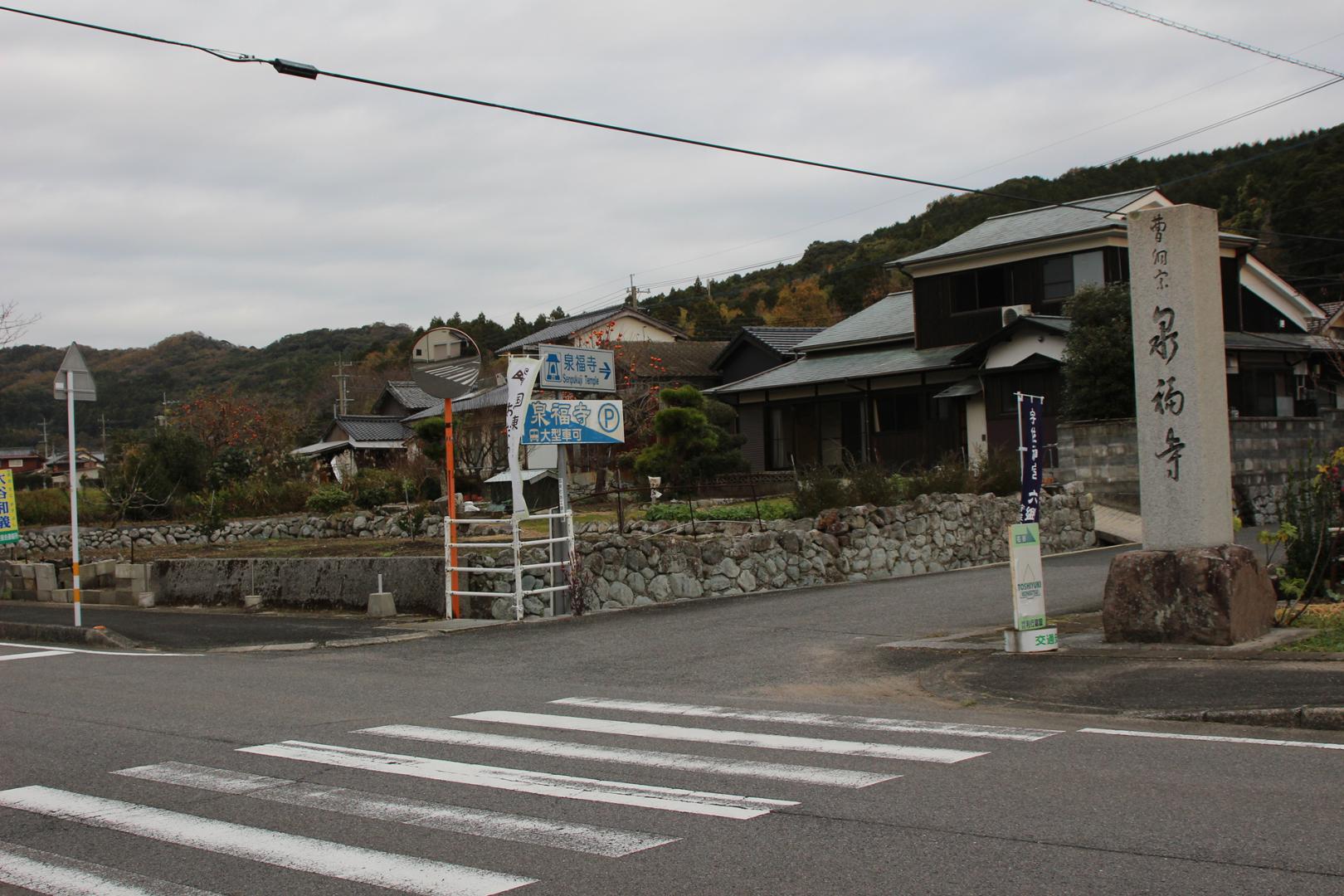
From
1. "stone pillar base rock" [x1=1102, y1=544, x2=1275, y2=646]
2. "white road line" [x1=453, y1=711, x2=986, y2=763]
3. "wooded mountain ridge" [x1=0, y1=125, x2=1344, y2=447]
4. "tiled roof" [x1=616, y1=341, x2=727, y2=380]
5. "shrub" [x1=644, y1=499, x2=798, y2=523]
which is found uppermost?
"wooded mountain ridge" [x1=0, y1=125, x2=1344, y2=447]

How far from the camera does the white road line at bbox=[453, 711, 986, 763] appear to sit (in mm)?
7070

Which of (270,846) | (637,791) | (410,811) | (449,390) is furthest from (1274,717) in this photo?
(449,390)

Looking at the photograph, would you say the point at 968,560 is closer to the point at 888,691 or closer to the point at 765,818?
the point at 888,691

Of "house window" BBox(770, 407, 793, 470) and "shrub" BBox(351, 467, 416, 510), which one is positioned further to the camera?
"house window" BBox(770, 407, 793, 470)

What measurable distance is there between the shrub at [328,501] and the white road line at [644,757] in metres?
→ 24.9

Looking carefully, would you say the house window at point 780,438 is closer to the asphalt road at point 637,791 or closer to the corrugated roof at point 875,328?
the corrugated roof at point 875,328

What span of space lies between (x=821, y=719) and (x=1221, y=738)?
275cm

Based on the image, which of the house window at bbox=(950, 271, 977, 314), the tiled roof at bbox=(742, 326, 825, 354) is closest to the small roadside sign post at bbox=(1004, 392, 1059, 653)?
the house window at bbox=(950, 271, 977, 314)

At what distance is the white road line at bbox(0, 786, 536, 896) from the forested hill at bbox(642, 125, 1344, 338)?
1169 inches

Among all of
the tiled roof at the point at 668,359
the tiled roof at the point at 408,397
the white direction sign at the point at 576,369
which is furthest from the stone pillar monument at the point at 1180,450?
the tiled roof at the point at 408,397

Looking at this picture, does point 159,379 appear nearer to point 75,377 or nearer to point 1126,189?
point 1126,189

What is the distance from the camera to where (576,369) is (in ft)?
51.3

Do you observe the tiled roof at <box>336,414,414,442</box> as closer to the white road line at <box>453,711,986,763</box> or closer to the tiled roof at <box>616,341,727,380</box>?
the tiled roof at <box>616,341,727,380</box>

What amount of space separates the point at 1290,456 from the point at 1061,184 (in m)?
29.6
